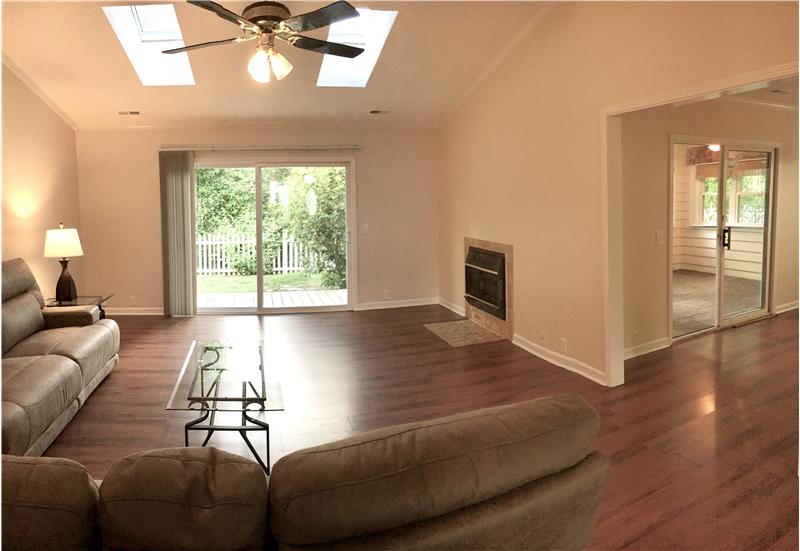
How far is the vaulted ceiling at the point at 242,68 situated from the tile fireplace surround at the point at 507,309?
5.93 feet

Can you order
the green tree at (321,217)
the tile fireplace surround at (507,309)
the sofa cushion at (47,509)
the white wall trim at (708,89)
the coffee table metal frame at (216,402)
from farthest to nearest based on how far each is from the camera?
the green tree at (321,217) < the tile fireplace surround at (507,309) < the coffee table metal frame at (216,402) < the white wall trim at (708,89) < the sofa cushion at (47,509)

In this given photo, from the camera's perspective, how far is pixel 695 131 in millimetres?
4965

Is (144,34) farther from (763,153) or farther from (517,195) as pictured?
(763,153)

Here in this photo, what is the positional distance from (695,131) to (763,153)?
146 cm

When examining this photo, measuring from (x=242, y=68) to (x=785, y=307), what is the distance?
655 cm

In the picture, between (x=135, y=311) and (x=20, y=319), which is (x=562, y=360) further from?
(x=135, y=311)

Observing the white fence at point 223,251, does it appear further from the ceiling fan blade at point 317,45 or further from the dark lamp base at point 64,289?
the ceiling fan blade at point 317,45

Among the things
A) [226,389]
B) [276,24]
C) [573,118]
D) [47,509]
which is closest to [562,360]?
[573,118]

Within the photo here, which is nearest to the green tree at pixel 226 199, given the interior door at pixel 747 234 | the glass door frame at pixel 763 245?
the glass door frame at pixel 763 245

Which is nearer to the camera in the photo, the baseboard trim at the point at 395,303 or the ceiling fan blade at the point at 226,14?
the ceiling fan blade at the point at 226,14

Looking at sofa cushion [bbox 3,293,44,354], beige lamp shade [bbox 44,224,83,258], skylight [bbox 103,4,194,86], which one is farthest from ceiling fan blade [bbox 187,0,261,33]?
beige lamp shade [bbox 44,224,83,258]

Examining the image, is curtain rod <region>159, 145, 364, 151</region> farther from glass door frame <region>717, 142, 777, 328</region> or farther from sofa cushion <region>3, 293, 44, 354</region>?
glass door frame <region>717, 142, 777, 328</region>

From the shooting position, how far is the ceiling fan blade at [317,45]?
124 inches

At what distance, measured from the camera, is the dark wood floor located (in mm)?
2326
